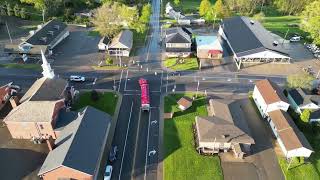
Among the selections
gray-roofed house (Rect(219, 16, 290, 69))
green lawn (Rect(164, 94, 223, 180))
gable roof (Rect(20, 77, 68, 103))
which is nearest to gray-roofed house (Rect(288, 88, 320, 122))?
gray-roofed house (Rect(219, 16, 290, 69))

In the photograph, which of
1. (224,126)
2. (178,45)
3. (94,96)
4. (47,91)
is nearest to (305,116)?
(224,126)

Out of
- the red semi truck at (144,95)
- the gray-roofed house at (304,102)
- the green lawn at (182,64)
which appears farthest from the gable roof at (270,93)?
the red semi truck at (144,95)

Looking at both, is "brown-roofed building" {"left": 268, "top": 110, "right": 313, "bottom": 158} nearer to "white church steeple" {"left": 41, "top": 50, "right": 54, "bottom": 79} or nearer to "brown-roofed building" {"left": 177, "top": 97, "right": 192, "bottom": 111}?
"brown-roofed building" {"left": 177, "top": 97, "right": 192, "bottom": 111}

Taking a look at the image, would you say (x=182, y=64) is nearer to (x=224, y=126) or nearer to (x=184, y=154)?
(x=224, y=126)

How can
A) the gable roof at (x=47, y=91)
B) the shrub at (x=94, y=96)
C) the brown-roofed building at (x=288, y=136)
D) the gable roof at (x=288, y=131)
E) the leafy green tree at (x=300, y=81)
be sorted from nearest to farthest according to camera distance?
the brown-roofed building at (x=288, y=136), the gable roof at (x=288, y=131), the gable roof at (x=47, y=91), the shrub at (x=94, y=96), the leafy green tree at (x=300, y=81)

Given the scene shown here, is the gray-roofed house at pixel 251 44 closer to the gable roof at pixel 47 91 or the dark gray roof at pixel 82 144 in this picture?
the dark gray roof at pixel 82 144

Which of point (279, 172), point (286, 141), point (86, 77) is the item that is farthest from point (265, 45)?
point (86, 77)
